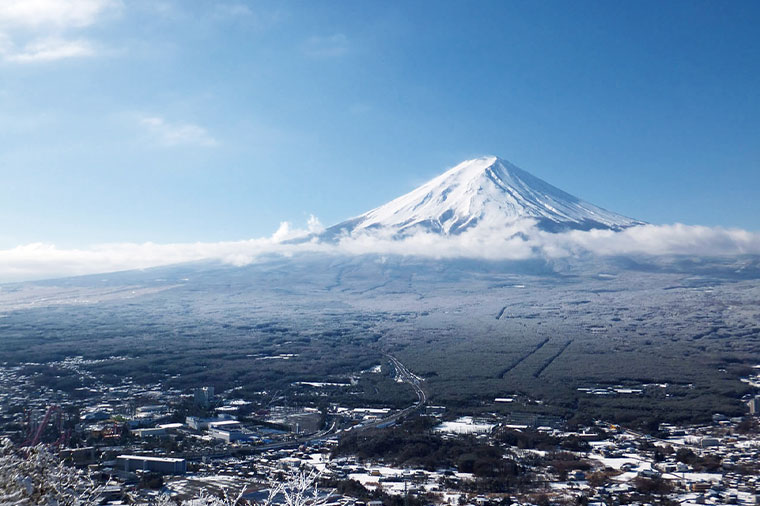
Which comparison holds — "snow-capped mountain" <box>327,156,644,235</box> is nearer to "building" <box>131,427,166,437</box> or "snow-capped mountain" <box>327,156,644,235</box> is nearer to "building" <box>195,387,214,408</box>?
"building" <box>195,387,214,408</box>

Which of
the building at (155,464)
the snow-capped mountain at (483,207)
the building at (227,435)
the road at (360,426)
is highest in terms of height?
the snow-capped mountain at (483,207)

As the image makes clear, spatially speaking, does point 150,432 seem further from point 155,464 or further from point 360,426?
point 360,426

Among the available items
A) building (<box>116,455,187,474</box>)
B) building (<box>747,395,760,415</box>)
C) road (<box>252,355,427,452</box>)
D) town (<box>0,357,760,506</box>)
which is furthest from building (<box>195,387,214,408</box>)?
building (<box>747,395,760,415</box>)

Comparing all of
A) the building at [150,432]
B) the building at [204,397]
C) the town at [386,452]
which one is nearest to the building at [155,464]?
the town at [386,452]

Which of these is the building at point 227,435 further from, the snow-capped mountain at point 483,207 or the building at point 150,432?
the snow-capped mountain at point 483,207

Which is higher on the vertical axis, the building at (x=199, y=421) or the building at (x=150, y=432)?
the building at (x=150, y=432)

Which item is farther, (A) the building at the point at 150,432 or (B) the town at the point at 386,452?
(A) the building at the point at 150,432

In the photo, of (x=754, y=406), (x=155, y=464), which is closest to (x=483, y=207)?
(x=754, y=406)
